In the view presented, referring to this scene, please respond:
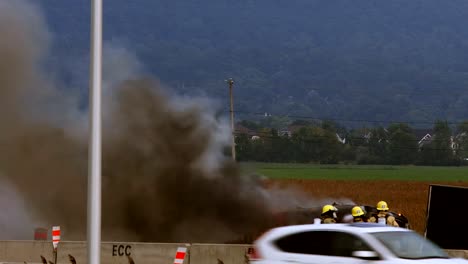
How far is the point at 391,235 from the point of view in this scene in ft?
53.4

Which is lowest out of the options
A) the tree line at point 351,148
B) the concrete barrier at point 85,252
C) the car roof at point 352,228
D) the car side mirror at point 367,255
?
the concrete barrier at point 85,252

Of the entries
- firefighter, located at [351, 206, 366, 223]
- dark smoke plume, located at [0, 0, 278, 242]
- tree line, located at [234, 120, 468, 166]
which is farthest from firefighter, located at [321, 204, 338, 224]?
tree line, located at [234, 120, 468, 166]

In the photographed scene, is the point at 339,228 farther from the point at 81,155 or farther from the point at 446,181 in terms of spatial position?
the point at 446,181

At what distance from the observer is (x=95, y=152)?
1463 cm

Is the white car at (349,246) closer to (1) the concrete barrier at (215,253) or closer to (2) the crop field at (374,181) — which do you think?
(1) the concrete barrier at (215,253)

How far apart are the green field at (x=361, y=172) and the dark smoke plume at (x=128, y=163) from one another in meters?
55.9

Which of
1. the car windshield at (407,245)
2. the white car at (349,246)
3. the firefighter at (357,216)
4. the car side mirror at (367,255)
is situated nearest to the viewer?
the car side mirror at (367,255)

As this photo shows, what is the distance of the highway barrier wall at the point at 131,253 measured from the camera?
86.8 ft

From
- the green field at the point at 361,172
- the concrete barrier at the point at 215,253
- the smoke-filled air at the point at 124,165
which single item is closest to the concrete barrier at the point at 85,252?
the concrete barrier at the point at 215,253

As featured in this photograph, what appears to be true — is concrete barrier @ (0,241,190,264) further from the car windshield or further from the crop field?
the crop field

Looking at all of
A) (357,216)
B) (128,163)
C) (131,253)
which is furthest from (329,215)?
(128,163)

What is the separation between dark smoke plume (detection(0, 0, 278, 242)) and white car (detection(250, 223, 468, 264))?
1144 inches

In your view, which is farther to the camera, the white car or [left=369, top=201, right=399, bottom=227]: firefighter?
[left=369, top=201, right=399, bottom=227]: firefighter

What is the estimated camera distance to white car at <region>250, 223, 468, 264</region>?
51.5ft
